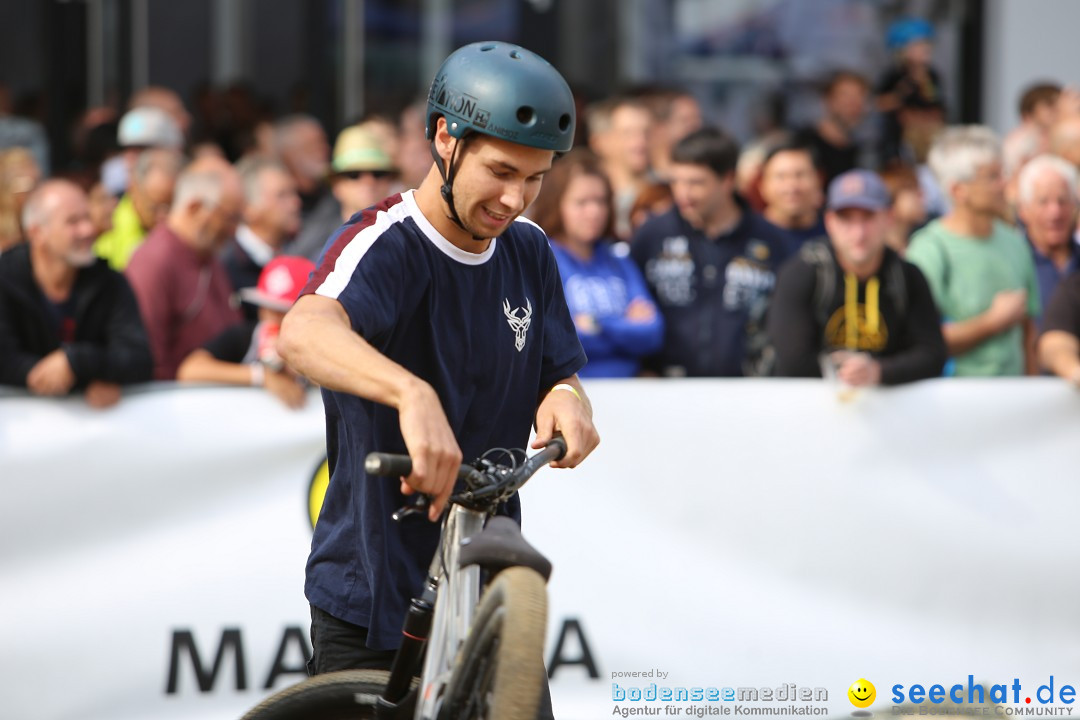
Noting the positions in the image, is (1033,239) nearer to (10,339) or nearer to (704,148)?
(704,148)

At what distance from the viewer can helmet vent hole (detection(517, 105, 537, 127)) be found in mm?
3352

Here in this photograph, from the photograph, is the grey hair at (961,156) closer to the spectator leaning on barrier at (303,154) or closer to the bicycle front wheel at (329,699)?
the spectator leaning on barrier at (303,154)

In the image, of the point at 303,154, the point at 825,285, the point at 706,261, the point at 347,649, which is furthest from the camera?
the point at 303,154

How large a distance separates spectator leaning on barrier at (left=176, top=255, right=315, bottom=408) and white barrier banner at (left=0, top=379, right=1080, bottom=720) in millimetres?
104

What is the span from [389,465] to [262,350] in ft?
11.3

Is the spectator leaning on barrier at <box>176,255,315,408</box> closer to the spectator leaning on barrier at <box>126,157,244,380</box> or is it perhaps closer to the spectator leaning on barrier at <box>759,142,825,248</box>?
the spectator leaning on barrier at <box>126,157,244,380</box>

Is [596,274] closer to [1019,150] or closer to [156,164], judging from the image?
[156,164]

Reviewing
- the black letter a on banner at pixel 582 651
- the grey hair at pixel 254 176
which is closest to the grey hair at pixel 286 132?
the grey hair at pixel 254 176

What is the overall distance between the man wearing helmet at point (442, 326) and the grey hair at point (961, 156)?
4.31m

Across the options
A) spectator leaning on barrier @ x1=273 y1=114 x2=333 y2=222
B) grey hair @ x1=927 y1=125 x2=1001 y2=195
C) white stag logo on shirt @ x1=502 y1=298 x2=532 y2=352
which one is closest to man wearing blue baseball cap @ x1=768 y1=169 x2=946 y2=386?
grey hair @ x1=927 y1=125 x2=1001 y2=195

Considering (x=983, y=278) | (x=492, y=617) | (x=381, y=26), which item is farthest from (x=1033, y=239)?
(x=381, y=26)

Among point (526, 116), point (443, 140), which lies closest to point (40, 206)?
point (443, 140)

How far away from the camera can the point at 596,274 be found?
23.3 feet

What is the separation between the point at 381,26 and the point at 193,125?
1799 millimetres
